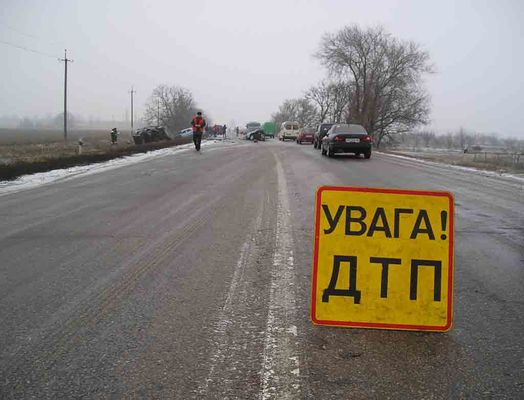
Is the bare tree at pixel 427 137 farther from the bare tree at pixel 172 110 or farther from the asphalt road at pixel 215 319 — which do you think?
the asphalt road at pixel 215 319

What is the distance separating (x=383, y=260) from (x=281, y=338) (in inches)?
35.4

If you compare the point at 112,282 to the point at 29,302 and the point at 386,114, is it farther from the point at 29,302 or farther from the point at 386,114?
the point at 386,114

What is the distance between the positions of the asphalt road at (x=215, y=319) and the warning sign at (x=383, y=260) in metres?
0.16

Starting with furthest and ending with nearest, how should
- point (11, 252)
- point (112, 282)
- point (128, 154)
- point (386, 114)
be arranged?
1. point (386, 114)
2. point (128, 154)
3. point (11, 252)
4. point (112, 282)

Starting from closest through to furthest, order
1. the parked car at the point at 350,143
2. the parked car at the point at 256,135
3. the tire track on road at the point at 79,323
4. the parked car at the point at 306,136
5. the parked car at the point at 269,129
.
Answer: the tire track on road at the point at 79,323, the parked car at the point at 350,143, the parked car at the point at 306,136, the parked car at the point at 256,135, the parked car at the point at 269,129

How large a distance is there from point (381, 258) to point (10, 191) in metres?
9.66

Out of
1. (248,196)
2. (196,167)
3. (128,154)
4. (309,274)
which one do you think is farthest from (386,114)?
(309,274)

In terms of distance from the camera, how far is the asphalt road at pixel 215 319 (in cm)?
271

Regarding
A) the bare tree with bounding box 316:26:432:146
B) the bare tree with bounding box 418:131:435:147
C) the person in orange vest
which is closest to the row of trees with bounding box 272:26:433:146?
the bare tree with bounding box 316:26:432:146

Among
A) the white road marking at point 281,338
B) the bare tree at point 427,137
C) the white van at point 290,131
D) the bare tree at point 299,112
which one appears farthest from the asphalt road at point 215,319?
the bare tree at point 427,137

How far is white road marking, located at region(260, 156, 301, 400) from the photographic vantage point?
266cm

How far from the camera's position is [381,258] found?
11.2ft

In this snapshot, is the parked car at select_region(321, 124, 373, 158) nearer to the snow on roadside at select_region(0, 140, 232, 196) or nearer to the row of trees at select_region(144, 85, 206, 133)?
the snow on roadside at select_region(0, 140, 232, 196)

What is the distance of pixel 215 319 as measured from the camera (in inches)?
140
